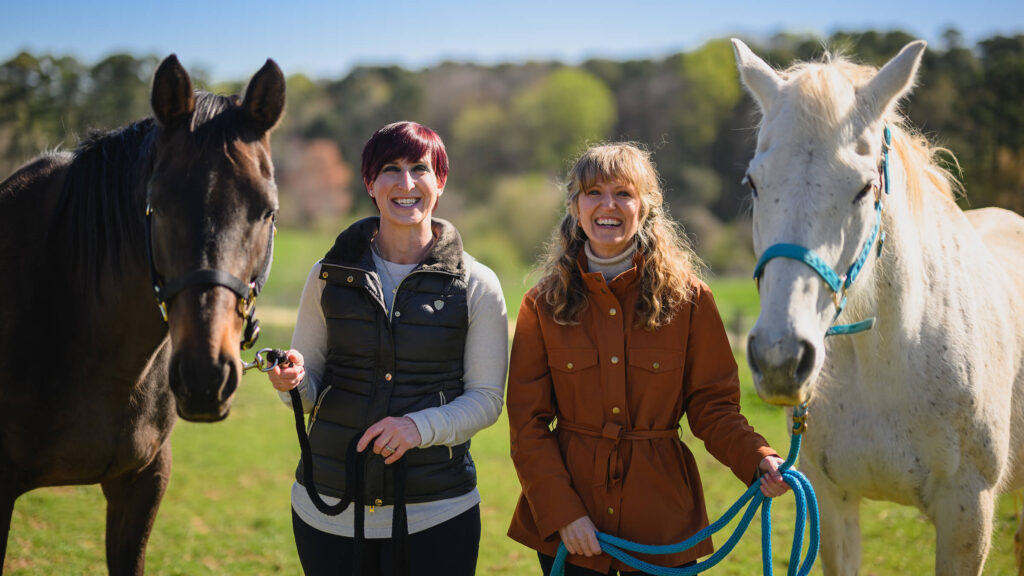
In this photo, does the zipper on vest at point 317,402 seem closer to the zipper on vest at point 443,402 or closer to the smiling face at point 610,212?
the zipper on vest at point 443,402

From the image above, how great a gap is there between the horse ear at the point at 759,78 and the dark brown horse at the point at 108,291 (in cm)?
145

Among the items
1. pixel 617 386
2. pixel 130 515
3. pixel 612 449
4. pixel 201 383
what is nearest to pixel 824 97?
pixel 617 386

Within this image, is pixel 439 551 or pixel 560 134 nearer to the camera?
pixel 439 551

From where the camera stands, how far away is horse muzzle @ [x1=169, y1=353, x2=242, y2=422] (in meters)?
1.67

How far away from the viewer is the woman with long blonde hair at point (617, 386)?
2.05m

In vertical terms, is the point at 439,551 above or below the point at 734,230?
below

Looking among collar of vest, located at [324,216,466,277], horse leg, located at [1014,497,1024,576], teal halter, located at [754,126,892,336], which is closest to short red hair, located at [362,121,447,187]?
collar of vest, located at [324,216,466,277]

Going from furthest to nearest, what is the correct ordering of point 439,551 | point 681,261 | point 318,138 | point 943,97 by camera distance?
point 318,138 → point 943,97 → point 681,261 → point 439,551

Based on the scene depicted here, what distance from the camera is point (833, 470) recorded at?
2486 millimetres

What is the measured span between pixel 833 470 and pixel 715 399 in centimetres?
73

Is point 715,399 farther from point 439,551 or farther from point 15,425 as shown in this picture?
point 15,425

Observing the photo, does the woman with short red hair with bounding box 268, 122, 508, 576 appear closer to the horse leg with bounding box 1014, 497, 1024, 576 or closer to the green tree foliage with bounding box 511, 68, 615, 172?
the horse leg with bounding box 1014, 497, 1024, 576

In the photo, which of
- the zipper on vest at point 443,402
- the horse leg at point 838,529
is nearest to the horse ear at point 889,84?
the horse leg at point 838,529

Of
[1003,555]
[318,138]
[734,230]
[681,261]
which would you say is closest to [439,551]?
[681,261]
